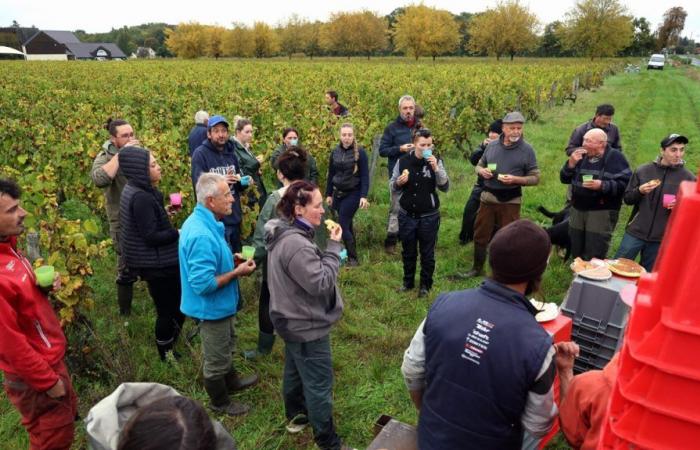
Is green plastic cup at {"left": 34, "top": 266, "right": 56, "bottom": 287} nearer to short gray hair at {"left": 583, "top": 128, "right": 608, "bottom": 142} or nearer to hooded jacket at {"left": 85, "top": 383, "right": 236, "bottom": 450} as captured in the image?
hooded jacket at {"left": 85, "top": 383, "right": 236, "bottom": 450}

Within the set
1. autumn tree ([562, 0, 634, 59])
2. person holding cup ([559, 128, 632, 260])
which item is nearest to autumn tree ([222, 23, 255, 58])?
autumn tree ([562, 0, 634, 59])

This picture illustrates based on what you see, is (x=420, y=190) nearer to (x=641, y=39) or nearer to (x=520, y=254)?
(x=520, y=254)

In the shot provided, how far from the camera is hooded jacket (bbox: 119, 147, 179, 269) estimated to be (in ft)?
12.2

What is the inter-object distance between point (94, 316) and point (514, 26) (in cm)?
6382

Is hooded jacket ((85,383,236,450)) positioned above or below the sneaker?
above

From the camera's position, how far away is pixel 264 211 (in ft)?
12.7

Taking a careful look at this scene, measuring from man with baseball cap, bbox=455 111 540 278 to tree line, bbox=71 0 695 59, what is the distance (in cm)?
5870

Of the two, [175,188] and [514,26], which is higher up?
[514,26]

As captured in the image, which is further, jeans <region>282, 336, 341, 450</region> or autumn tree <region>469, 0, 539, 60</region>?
autumn tree <region>469, 0, 539, 60</region>

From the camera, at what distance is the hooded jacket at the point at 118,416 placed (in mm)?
1622

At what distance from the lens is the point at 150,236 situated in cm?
379

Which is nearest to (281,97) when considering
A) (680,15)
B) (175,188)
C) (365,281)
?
(175,188)

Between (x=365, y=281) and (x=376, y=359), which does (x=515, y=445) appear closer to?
(x=376, y=359)

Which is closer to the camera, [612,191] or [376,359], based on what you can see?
[376,359]
